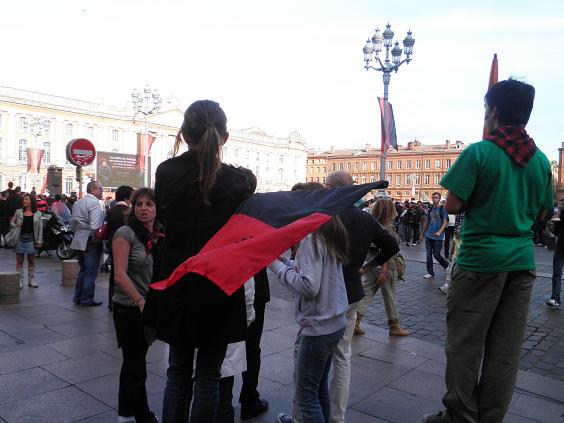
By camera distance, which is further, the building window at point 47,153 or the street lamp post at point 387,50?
the building window at point 47,153

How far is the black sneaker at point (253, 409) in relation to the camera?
372cm

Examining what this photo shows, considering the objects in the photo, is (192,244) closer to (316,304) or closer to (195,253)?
(195,253)

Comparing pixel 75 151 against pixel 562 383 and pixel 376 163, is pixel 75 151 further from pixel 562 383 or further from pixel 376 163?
pixel 376 163

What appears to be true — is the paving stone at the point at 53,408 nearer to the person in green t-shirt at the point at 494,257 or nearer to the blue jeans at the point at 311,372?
the blue jeans at the point at 311,372

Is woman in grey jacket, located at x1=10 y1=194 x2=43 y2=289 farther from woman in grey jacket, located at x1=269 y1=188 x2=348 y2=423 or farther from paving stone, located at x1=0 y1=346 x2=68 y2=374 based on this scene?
woman in grey jacket, located at x1=269 y1=188 x2=348 y2=423

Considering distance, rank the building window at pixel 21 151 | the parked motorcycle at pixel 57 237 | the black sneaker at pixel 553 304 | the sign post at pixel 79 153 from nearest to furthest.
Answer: the black sneaker at pixel 553 304
the sign post at pixel 79 153
the parked motorcycle at pixel 57 237
the building window at pixel 21 151

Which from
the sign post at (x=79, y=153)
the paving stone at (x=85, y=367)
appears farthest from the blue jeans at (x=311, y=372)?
the sign post at (x=79, y=153)

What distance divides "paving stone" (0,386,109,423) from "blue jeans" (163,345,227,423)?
1.65 m

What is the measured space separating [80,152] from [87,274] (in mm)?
3837

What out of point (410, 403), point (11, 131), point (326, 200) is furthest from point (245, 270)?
point (11, 131)

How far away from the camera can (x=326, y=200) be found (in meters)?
2.57

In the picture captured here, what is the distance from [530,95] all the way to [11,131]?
259ft

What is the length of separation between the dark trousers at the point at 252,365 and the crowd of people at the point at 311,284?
0.01 metres

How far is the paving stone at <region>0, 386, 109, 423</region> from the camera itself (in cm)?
362
